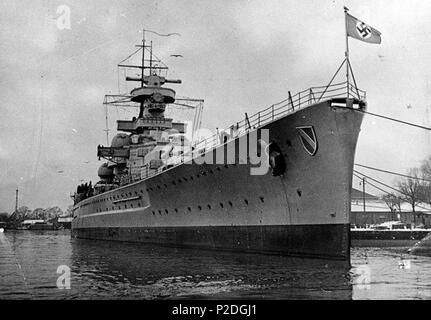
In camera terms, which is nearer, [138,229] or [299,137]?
[299,137]

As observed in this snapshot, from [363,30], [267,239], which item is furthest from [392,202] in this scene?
[363,30]

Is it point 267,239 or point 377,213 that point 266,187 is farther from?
point 377,213

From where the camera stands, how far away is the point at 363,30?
13242mm

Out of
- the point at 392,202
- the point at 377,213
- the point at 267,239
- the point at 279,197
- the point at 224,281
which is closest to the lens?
the point at 224,281

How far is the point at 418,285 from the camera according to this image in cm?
916

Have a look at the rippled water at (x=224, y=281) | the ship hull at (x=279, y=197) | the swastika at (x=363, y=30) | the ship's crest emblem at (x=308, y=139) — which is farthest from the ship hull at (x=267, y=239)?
the swastika at (x=363, y=30)

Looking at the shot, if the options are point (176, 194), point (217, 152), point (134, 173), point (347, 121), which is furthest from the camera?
point (134, 173)

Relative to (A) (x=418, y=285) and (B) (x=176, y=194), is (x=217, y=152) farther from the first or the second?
(A) (x=418, y=285)

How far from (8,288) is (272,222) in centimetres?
901

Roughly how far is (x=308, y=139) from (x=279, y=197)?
2394mm

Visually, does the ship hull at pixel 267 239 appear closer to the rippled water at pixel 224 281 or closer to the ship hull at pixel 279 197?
the ship hull at pixel 279 197

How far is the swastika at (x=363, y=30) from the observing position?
1315 centimetres

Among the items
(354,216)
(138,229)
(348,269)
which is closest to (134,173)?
(138,229)

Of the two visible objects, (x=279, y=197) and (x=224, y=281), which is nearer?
(x=224, y=281)
